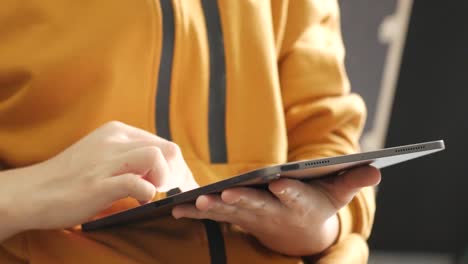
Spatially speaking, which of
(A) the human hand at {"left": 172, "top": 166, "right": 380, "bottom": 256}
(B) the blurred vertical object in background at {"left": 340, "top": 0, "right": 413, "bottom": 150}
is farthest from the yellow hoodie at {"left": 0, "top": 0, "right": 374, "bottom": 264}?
(B) the blurred vertical object in background at {"left": 340, "top": 0, "right": 413, "bottom": 150}

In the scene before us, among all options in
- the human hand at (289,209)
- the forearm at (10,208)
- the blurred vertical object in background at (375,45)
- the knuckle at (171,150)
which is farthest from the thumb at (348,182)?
the blurred vertical object in background at (375,45)

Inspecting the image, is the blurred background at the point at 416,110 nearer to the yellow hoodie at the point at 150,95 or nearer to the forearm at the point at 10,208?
the yellow hoodie at the point at 150,95

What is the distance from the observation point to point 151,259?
55cm

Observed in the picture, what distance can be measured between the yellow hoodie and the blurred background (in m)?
0.50

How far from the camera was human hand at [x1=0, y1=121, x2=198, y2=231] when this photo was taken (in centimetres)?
46

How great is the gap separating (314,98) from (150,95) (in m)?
0.22

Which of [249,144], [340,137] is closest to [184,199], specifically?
[249,144]

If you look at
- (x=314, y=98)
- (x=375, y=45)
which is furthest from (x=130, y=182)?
(x=375, y=45)

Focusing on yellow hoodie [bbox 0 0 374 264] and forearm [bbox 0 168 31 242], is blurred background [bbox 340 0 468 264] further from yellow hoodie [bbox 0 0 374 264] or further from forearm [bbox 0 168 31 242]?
forearm [bbox 0 168 31 242]

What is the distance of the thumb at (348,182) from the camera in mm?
488

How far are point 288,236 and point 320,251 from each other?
70mm

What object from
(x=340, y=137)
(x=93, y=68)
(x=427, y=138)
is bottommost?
(x=427, y=138)

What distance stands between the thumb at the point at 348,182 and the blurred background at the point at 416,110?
62 cm

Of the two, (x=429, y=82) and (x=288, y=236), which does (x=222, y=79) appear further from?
(x=429, y=82)
